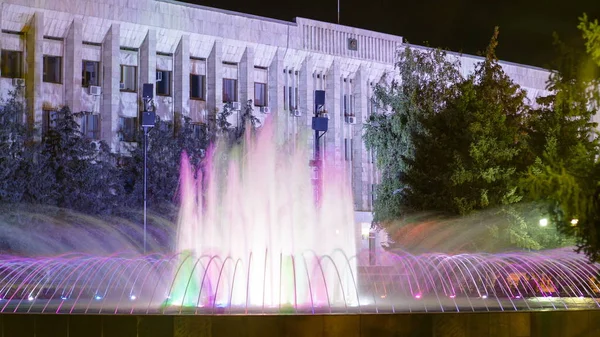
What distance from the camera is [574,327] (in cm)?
1677

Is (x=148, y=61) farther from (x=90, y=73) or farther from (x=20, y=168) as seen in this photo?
(x=20, y=168)

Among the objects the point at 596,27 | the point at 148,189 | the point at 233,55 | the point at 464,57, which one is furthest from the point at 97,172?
the point at 596,27

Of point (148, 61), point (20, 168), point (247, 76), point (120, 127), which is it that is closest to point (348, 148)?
point (247, 76)

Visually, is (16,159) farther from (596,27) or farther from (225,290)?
(596,27)

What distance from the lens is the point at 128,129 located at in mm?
48844

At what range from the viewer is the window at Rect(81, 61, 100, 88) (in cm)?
4819

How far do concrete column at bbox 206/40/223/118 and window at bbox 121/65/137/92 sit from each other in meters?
4.12

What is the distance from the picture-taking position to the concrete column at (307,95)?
55125mm

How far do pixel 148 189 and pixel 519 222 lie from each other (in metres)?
17.1

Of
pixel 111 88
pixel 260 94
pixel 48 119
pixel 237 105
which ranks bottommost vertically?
pixel 48 119

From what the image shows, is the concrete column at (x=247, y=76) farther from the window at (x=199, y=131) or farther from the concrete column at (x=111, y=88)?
the concrete column at (x=111, y=88)

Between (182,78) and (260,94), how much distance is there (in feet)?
18.1

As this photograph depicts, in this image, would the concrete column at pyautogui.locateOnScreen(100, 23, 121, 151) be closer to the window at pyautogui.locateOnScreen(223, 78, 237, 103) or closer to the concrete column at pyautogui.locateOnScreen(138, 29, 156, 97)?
the concrete column at pyautogui.locateOnScreen(138, 29, 156, 97)

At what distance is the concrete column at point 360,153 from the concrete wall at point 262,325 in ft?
135
